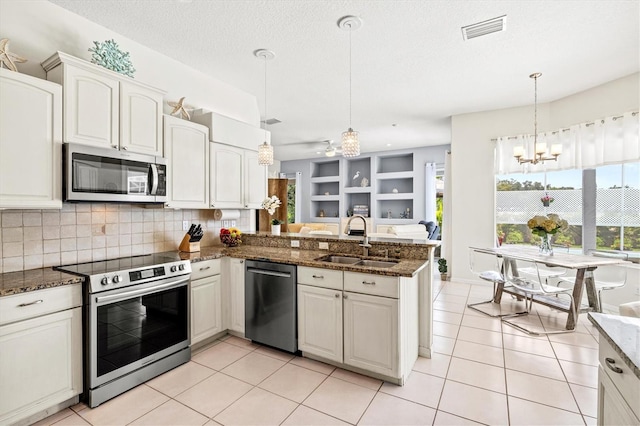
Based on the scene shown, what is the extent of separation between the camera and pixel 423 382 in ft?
7.56

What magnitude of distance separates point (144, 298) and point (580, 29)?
4339 millimetres

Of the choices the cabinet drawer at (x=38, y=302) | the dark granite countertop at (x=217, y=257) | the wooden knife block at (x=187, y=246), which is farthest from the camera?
the wooden knife block at (x=187, y=246)

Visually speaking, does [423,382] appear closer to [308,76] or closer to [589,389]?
[589,389]

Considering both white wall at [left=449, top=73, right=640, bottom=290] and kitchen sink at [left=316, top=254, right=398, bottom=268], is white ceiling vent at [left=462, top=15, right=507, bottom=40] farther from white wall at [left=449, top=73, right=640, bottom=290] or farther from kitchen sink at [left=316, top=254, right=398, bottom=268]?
white wall at [left=449, top=73, right=640, bottom=290]

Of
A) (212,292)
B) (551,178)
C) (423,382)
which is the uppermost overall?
(551,178)

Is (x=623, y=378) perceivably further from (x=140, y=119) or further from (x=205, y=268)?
(x=140, y=119)

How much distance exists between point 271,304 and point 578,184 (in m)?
4.64

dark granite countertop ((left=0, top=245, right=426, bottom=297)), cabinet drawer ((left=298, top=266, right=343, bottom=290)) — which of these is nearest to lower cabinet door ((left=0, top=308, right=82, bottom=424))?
dark granite countertop ((left=0, top=245, right=426, bottom=297))

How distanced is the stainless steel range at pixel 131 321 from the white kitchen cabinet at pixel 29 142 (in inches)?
22.6

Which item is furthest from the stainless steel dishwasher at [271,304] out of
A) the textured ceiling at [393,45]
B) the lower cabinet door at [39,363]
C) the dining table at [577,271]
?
the dining table at [577,271]

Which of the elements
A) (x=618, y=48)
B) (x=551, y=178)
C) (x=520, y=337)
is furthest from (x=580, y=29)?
(x=520, y=337)

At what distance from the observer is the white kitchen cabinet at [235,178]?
3363 millimetres

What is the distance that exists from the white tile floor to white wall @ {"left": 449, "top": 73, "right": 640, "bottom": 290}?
2367mm

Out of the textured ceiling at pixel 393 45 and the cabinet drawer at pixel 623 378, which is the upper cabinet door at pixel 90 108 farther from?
the cabinet drawer at pixel 623 378
